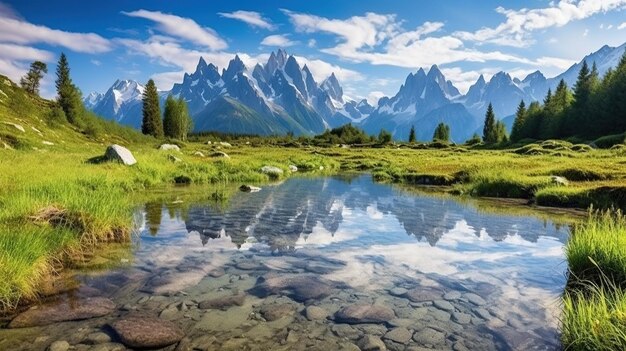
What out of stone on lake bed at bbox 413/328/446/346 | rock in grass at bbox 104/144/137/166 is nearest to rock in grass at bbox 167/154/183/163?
rock in grass at bbox 104/144/137/166

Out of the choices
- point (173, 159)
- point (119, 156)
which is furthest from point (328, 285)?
point (173, 159)

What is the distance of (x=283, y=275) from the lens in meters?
10.5

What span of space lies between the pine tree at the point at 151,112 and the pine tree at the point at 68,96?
68.4 feet

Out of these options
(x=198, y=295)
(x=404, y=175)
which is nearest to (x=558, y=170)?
(x=404, y=175)

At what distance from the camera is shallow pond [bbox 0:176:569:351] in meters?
7.22

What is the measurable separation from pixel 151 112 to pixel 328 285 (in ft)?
417

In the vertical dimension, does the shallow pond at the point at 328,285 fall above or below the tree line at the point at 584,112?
below

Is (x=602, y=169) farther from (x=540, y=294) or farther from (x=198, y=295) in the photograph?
(x=198, y=295)

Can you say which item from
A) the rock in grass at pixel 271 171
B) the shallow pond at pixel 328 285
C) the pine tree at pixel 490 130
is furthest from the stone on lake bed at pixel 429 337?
the pine tree at pixel 490 130

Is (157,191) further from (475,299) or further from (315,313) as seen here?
(475,299)

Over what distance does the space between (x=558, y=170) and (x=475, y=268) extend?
22.8m

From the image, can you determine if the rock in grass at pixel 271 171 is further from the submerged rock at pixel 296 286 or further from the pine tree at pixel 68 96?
the pine tree at pixel 68 96

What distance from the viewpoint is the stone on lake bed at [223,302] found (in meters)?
8.38

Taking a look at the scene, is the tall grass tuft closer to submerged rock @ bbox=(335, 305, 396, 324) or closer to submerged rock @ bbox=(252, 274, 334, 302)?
submerged rock @ bbox=(335, 305, 396, 324)
